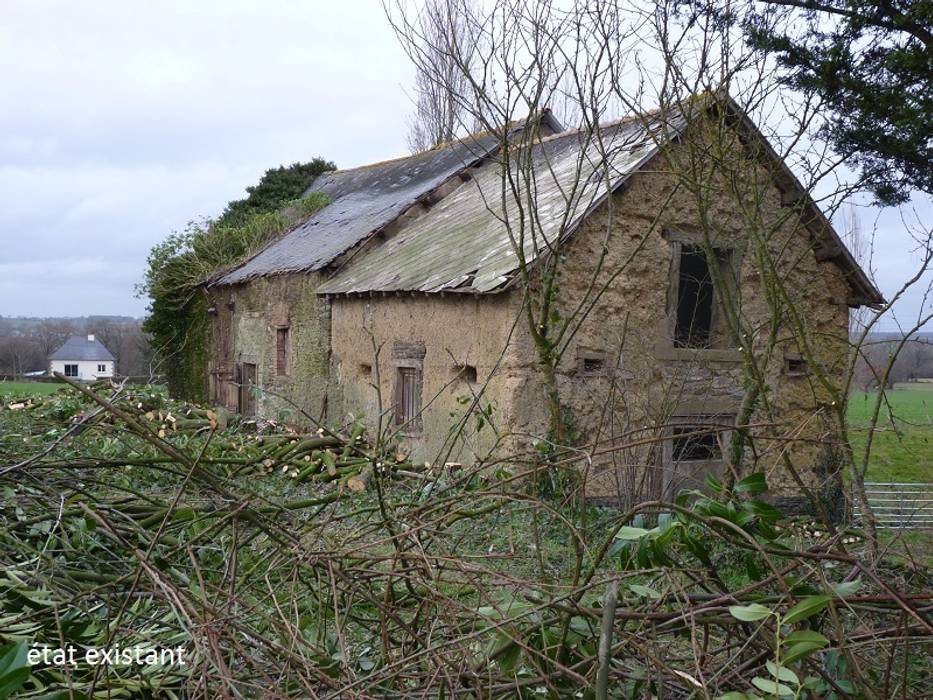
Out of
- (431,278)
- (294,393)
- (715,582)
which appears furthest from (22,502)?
(294,393)

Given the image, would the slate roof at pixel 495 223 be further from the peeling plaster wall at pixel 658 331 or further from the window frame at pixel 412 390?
the window frame at pixel 412 390

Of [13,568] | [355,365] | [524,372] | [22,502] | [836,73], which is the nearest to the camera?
[13,568]

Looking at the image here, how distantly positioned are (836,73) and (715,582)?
584 cm

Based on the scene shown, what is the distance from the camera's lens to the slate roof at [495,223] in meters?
9.26

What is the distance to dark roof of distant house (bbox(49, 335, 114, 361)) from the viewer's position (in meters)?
37.9

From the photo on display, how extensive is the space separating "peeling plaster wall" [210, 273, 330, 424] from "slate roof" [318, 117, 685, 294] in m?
0.74

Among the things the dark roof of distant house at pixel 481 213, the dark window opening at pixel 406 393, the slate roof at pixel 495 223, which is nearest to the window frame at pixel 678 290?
the dark roof of distant house at pixel 481 213

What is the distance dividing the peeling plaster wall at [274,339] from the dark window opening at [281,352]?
0.20 ft

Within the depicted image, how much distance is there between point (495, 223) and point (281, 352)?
16.6 ft

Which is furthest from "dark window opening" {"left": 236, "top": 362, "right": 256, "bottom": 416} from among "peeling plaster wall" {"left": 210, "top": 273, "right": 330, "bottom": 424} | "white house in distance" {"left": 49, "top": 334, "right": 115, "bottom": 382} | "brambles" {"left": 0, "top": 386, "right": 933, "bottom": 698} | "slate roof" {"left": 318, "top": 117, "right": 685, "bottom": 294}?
"white house in distance" {"left": 49, "top": 334, "right": 115, "bottom": 382}

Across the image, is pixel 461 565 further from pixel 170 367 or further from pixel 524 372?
pixel 170 367

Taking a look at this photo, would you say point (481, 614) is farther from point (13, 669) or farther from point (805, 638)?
point (13, 669)

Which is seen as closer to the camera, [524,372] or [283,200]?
[524,372]

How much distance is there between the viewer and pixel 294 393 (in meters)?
14.2
